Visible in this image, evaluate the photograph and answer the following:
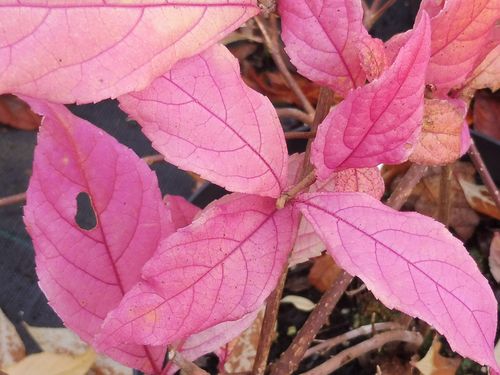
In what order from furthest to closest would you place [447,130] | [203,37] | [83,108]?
[83,108] < [447,130] < [203,37]

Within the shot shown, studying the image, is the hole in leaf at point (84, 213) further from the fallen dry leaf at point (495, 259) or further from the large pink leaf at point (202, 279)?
the large pink leaf at point (202, 279)

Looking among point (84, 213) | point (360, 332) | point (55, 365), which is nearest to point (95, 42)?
point (55, 365)

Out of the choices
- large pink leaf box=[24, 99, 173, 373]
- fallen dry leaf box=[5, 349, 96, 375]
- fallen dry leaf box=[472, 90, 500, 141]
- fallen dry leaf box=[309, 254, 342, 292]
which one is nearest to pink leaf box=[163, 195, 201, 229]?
large pink leaf box=[24, 99, 173, 373]

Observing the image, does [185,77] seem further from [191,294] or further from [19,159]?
[19,159]

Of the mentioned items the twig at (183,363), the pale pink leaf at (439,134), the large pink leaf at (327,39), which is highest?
the large pink leaf at (327,39)

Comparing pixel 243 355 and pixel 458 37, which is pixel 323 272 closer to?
pixel 243 355

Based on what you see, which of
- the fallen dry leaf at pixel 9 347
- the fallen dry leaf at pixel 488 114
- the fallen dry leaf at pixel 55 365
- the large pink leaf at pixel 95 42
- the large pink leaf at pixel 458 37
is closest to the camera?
the large pink leaf at pixel 95 42

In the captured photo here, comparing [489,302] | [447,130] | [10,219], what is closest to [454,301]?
[489,302]

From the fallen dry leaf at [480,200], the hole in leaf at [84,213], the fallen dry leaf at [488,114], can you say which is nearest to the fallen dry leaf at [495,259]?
the fallen dry leaf at [480,200]
